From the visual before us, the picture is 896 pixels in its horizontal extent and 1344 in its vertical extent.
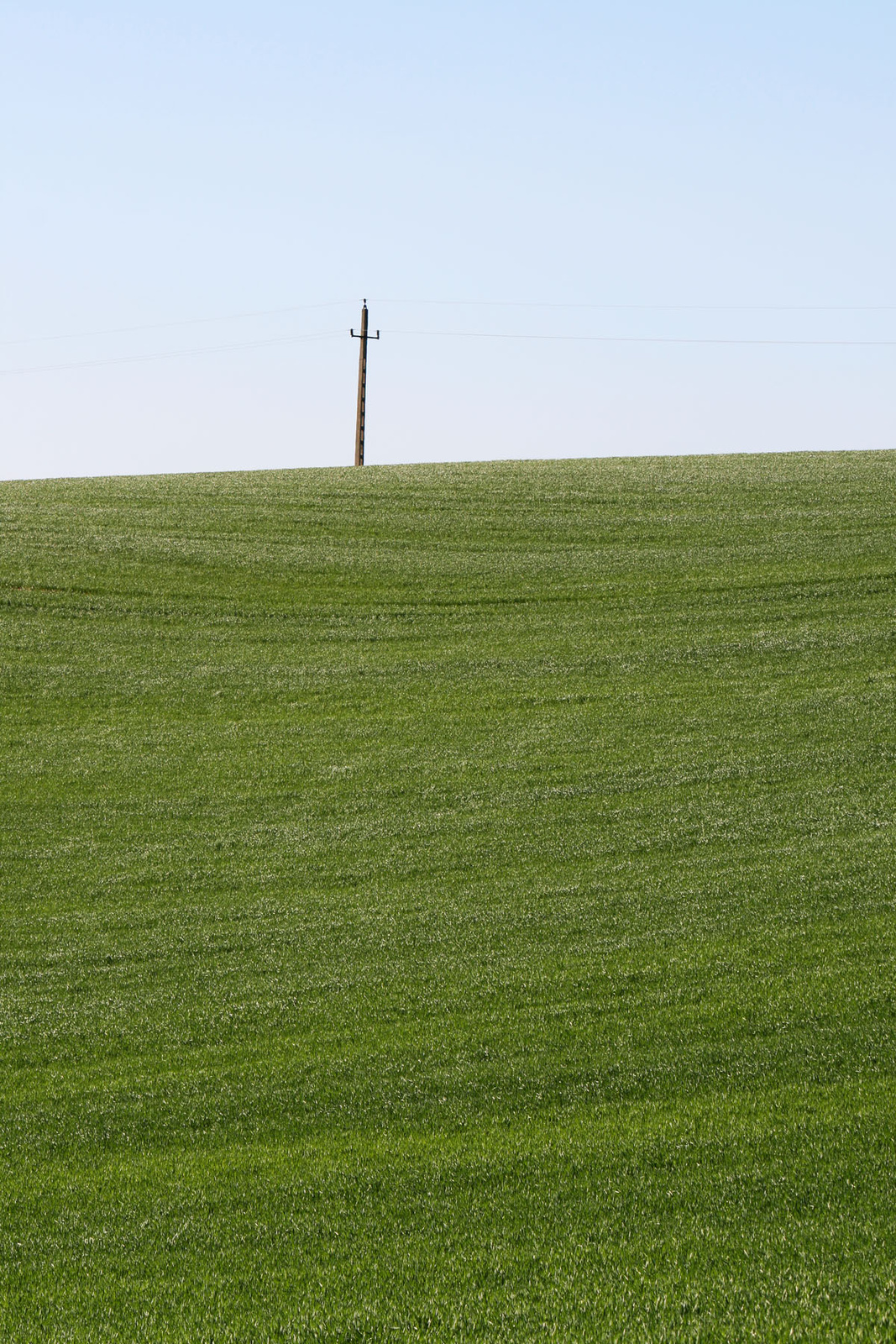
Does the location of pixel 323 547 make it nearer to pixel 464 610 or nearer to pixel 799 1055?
pixel 464 610

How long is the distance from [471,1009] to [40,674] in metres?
16.6

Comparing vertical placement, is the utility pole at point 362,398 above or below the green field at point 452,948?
above

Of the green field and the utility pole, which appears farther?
the utility pole

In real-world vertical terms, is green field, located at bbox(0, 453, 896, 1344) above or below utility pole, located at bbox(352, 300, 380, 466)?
below

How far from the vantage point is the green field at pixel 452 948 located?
814cm

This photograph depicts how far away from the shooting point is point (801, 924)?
13.7 meters

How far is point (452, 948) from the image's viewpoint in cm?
1398

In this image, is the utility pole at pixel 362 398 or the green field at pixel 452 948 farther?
the utility pole at pixel 362 398

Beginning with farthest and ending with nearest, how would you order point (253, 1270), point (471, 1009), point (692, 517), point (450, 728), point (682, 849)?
point (692, 517) < point (450, 728) < point (682, 849) < point (471, 1009) < point (253, 1270)

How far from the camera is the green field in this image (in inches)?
320

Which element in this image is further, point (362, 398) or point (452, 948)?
point (362, 398)

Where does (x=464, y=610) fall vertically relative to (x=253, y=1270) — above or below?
above

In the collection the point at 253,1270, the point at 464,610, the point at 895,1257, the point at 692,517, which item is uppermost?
the point at 692,517

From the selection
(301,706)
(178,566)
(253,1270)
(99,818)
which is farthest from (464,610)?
(253,1270)
